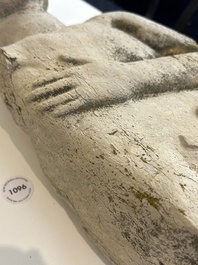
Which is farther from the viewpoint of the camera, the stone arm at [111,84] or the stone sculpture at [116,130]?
the stone arm at [111,84]

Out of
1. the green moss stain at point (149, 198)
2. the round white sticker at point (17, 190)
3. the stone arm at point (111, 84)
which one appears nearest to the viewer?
the green moss stain at point (149, 198)

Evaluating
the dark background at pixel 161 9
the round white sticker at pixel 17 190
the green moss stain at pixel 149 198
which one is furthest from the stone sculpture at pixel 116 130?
the dark background at pixel 161 9

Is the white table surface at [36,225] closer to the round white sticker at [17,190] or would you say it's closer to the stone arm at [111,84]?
the round white sticker at [17,190]

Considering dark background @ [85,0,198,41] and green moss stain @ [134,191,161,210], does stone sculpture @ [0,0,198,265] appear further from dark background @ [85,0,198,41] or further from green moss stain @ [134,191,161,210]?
dark background @ [85,0,198,41]

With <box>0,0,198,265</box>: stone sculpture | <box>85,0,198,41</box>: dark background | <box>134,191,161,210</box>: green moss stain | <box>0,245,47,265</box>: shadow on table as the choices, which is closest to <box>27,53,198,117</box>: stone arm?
<box>0,0,198,265</box>: stone sculpture

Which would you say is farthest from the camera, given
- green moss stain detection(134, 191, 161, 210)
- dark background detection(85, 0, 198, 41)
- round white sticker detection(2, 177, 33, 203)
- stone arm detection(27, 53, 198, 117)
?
dark background detection(85, 0, 198, 41)

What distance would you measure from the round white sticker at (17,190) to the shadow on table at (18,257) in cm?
18

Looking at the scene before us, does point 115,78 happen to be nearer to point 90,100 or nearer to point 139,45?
point 90,100

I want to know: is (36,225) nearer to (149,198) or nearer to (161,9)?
(149,198)

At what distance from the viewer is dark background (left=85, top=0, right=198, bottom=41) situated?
308 cm

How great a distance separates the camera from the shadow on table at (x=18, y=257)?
125cm

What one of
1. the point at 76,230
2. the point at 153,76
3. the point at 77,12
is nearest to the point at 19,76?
the point at 153,76

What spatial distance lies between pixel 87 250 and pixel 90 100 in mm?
488

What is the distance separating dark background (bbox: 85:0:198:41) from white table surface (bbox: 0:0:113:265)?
1.89 m
